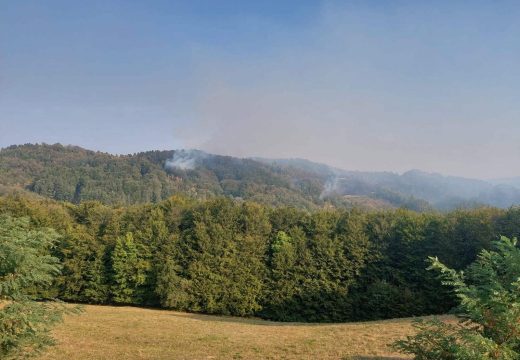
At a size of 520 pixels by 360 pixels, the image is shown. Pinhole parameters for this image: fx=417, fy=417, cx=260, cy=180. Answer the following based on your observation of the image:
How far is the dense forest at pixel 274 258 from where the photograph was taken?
29.3 meters

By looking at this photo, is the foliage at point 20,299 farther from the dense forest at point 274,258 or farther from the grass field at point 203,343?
the dense forest at point 274,258

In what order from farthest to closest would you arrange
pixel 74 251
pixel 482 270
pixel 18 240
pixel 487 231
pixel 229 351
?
pixel 74 251 < pixel 487 231 < pixel 229 351 < pixel 18 240 < pixel 482 270

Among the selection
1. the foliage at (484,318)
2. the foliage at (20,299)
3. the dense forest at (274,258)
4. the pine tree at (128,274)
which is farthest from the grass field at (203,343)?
the pine tree at (128,274)

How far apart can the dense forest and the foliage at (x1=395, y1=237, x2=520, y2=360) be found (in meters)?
22.9

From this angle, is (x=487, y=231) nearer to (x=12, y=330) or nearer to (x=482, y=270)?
(x=482, y=270)

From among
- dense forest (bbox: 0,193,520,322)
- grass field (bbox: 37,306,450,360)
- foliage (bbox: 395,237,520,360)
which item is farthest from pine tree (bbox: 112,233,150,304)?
foliage (bbox: 395,237,520,360)

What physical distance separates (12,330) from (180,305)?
2424 cm

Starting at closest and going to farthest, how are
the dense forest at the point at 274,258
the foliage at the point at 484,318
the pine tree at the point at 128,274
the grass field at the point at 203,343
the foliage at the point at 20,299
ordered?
the foliage at the point at 484,318 < the foliage at the point at 20,299 < the grass field at the point at 203,343 < the dense forest at the point at 274,258 < the pine tree at the point at 128,274

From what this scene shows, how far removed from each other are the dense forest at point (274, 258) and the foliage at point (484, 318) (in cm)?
2287

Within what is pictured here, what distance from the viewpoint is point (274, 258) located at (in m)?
31.8

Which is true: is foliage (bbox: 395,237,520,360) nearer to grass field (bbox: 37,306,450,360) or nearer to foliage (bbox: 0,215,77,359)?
grass field (bbox: 37,306,450,360)

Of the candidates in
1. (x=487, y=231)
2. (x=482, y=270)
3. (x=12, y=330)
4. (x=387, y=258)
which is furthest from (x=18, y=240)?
(x=487, y=231)

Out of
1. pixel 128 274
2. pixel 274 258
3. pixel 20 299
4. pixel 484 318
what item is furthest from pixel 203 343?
pixel 128 274

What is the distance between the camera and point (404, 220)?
31641 millimetres
